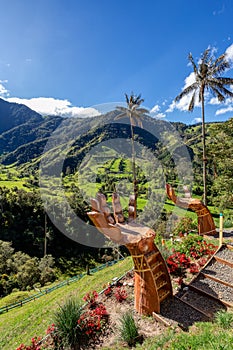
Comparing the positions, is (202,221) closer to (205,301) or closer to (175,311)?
(205,301)

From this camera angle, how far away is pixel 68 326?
4.60 meters

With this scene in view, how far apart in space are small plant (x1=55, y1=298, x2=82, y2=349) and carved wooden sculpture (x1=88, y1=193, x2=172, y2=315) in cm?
152

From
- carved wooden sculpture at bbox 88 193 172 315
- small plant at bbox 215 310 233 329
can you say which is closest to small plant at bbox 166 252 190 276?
carved wooden sculpture at bbox 88 193 172 315

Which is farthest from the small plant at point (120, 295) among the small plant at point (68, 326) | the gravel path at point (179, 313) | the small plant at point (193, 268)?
the small plant at point (193, 268)

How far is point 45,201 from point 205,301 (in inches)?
1372

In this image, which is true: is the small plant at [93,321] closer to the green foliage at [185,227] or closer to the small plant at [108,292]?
the small plant at [108,292]

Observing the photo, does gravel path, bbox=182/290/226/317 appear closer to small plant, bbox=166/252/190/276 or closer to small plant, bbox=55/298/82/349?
small plant, bbox=166/252/190/276

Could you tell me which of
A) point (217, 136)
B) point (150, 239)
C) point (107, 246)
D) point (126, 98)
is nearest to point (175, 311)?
point (150, 239)

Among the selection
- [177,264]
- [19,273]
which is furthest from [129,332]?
[19,273]

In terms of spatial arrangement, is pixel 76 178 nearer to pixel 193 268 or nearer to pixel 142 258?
pixel 193 268

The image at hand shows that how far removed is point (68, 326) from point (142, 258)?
2.19 m

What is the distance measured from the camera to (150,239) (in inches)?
203

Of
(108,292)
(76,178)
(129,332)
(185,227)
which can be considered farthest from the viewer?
(76,178)

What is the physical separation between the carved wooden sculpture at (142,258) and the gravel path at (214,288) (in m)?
1.01
